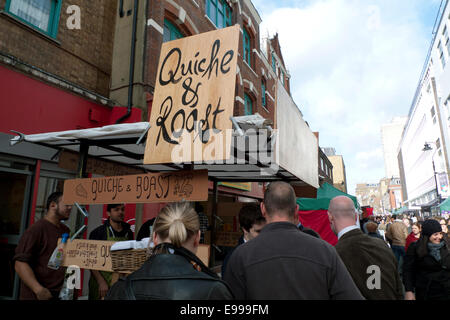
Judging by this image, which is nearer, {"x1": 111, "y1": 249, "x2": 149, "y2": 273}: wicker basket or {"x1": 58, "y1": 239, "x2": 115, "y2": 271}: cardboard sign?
{"x1": 111, "y1": 249, "x2": 149, "y2": 273}: wicker basket

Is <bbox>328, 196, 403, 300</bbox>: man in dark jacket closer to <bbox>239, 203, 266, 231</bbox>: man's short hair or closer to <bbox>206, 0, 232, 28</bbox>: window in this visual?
<bbox>239, 203, 266, 231</bbox>: man's short hair

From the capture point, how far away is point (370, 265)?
101 inches

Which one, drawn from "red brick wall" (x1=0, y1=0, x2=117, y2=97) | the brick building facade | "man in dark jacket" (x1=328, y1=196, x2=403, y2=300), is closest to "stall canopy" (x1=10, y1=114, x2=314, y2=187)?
"man in dark jacket" (x1=328, y1=196, x2=403, y2=300)

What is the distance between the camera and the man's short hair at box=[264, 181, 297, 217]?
2.05m

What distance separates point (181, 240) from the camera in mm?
1723

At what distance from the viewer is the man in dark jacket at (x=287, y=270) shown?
5.70ft

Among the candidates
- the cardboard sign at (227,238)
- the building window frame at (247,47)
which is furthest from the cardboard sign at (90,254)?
the building window frame at (247,47)

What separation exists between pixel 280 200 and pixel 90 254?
2.19 meters

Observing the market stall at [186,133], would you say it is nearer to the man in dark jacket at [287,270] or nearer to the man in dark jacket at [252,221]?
the man in dark jacket at [252,221]

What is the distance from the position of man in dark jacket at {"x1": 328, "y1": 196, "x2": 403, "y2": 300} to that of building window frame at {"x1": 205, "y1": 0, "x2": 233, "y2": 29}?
12014mm

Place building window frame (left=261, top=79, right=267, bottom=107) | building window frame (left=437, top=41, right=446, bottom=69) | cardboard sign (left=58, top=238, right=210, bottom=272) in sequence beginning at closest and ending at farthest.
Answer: cardboard sign (left=58, top=238, right=210, bottom=272)
building window frame (left=261, top=79, right=267, bottom=107)
building window frame (left=437, top=41, right=446, bottom=69)

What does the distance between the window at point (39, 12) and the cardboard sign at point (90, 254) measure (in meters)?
5.57

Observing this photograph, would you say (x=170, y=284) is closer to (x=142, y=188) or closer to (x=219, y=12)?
(x=142, y=188)

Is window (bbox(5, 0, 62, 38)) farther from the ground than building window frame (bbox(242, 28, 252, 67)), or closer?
closer
